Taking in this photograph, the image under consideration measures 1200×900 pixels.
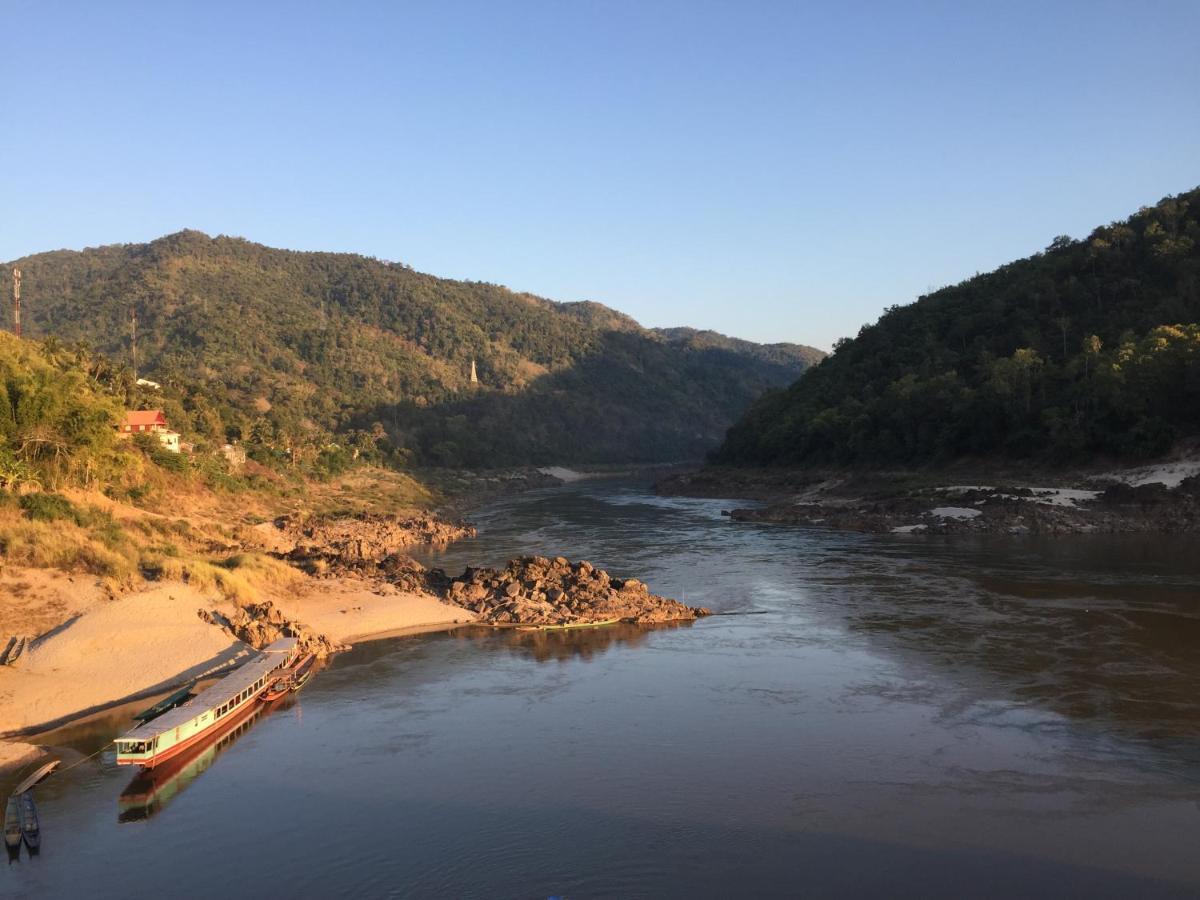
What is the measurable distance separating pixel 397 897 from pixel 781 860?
21.7 feet

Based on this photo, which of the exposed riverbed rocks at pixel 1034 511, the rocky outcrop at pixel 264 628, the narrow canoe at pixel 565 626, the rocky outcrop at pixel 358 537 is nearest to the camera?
the rocky outcrop at pixel 264 628

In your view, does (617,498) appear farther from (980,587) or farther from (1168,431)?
(980,587)

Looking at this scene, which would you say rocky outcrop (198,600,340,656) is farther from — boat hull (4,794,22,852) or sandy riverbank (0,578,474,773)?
boat hull (4,794,22,852)

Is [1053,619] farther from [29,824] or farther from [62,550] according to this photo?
[62,550]

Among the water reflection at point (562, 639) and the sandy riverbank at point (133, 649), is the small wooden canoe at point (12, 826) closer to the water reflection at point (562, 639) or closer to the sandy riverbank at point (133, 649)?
the sandy riverbank at point (133, 649)

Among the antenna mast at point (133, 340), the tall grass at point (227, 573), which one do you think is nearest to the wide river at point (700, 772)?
the tall grass at point (227, 573)

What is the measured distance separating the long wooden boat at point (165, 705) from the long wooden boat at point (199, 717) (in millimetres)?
394

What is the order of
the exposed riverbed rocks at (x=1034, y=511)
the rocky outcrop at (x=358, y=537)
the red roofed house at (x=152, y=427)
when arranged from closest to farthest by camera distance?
the rocky outcrop at (x=358, y=537) → the exposed riverbed rocks at (x=1034, y=511) → the red roofed house at (x=152, y=427)

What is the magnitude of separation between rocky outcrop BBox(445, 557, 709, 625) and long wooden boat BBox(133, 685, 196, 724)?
1222 centimetres

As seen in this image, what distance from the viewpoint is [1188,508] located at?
50469 mm

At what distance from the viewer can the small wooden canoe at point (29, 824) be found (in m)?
15.2

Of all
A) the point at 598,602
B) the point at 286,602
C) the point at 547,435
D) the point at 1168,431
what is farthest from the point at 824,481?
the point at 547,435

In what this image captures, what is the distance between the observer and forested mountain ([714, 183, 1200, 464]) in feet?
197

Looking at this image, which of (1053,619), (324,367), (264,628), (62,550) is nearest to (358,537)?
(62,550)
